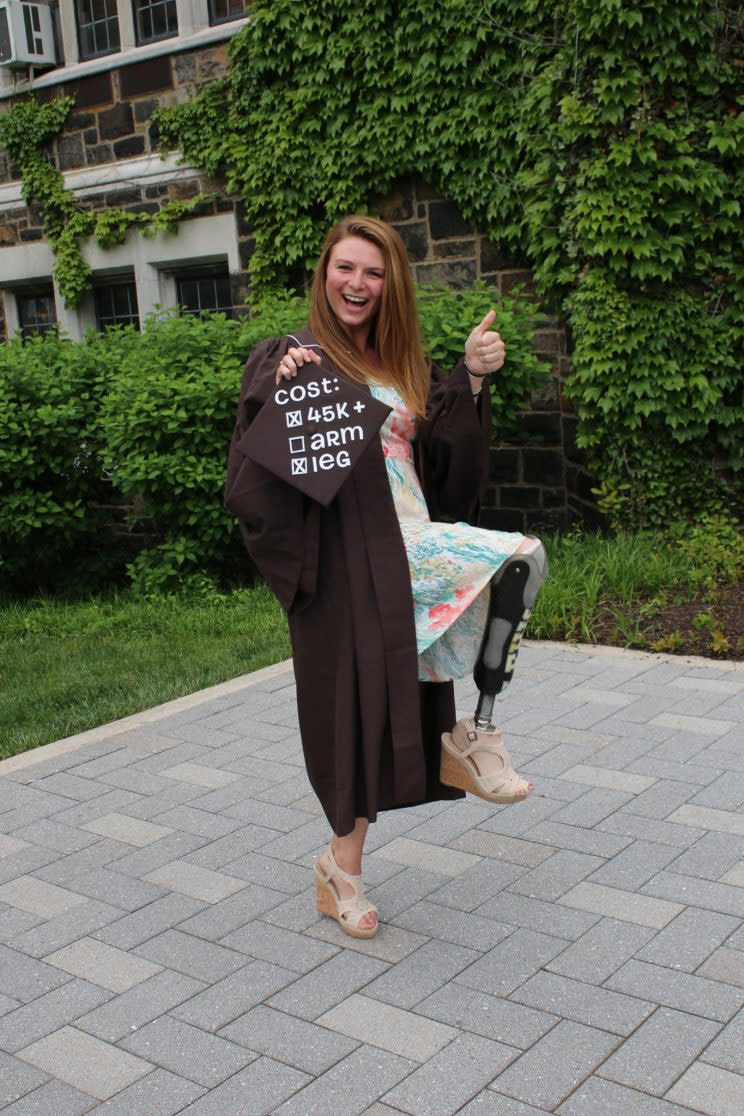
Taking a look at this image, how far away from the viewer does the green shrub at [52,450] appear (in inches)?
327

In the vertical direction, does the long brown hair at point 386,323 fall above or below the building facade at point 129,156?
below

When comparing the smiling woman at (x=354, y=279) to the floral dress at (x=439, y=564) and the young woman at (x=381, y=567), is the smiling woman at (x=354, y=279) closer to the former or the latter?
the young woman at (x=381, y=567)

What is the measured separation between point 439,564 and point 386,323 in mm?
663

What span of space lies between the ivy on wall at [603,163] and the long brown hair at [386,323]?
183 inches

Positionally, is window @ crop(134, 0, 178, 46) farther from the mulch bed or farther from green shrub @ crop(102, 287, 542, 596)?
the mulch bed

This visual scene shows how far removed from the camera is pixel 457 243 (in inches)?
355

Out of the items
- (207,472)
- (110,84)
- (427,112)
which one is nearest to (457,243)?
(427,112)

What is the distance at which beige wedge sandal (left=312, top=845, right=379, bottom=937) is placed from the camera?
319 cm

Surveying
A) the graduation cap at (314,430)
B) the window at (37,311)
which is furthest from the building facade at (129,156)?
the graduation cap at (314,430)

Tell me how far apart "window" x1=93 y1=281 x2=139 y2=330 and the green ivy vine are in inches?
10.1

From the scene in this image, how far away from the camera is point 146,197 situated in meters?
11.2

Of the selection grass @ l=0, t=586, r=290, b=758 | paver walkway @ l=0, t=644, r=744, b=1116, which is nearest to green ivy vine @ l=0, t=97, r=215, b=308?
grass @ l=0, t=586, r=290, b=758

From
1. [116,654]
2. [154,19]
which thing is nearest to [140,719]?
[116,654]

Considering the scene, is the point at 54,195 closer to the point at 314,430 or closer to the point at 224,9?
the point at 224,9
